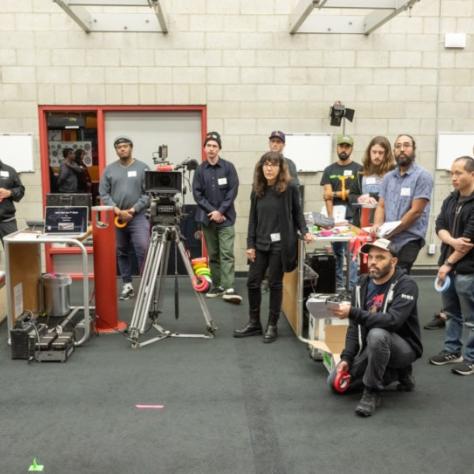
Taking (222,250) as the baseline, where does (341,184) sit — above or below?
above

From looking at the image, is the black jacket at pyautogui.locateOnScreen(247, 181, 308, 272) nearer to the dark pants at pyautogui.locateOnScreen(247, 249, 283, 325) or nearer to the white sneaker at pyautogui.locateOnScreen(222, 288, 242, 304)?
the dark pants at pyautogui.locateOnScreen(247, 249, 283, 325)

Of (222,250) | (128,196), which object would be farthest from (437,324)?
(128,196)

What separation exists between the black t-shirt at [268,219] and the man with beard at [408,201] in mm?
732

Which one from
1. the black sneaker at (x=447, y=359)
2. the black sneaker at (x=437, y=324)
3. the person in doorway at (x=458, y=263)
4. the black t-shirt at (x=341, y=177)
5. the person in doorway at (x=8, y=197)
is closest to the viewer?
the person in doorway at (x=458, y=263)

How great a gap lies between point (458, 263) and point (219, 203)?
96.5 inches

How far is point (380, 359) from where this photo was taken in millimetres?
3158

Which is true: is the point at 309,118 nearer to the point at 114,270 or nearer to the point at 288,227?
the point at 288,227

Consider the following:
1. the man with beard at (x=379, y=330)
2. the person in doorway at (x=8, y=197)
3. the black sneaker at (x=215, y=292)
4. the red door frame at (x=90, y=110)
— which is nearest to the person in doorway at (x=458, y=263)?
the man with beard at (x=379, y=330)

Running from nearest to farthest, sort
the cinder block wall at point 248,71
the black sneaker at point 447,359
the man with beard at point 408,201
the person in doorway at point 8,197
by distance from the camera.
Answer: the black sneaker at point 447,359 < the man with beard at point 408,201 < the person in doorway at point 8,197 < the cinder block wall at point 248,71

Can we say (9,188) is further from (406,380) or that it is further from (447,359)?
(447,359)

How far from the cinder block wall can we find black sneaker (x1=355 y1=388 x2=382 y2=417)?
11.4 feet

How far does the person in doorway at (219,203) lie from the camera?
5383 millimetres

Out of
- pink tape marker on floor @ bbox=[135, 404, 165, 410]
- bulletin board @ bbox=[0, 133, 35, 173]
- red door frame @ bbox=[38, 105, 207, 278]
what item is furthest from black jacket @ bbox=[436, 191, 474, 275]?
bulletin board @ bbox=[0, 133, 35, 173]

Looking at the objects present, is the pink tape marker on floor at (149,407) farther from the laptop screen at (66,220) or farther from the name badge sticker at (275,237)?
the laptop screen at (66,220)
